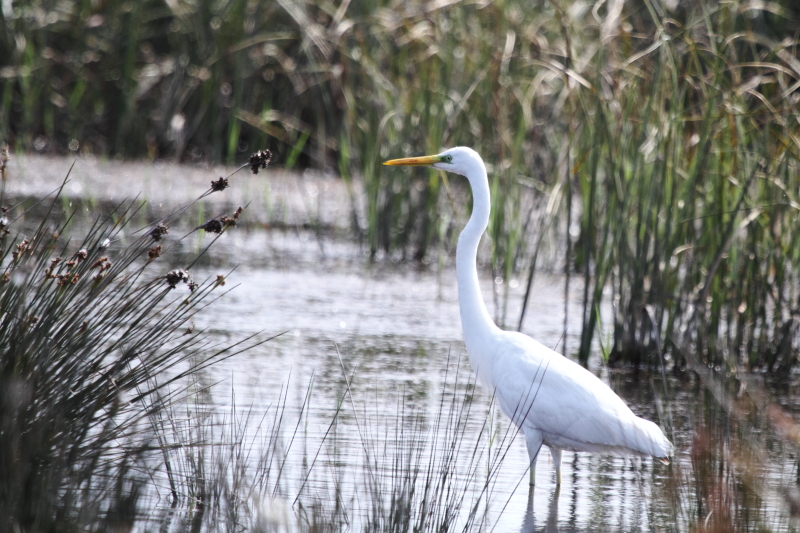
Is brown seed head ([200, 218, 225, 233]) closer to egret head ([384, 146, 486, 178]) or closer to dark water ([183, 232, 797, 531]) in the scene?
dark water ([183, 232, 797, 531])

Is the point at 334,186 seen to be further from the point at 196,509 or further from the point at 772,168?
the point at 196,509

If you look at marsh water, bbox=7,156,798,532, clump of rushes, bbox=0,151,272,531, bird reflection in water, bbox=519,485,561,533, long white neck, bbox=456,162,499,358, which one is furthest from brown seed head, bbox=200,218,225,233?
long white neck, bbox=456,162,499,358

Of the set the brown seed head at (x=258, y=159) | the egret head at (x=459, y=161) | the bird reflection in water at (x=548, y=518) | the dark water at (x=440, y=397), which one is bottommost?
the bird reflection in water at (x=548, y=518)

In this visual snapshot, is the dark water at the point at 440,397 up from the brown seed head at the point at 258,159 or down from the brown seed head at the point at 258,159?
down

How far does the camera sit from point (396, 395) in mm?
5000

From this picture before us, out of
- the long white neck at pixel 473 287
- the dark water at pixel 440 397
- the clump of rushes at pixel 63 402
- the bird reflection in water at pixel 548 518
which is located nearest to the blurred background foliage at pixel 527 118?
the dark water at pixel 440 397

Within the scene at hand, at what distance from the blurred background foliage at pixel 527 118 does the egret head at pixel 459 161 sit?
0.62 metres

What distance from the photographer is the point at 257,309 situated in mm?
6566

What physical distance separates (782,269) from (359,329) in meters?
2.38

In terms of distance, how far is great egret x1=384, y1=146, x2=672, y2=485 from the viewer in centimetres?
387

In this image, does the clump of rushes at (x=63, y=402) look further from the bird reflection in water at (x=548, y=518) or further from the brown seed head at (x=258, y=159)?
the bird reflection in water at (x=548, y=518)

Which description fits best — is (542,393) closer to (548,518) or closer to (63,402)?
(548,518)

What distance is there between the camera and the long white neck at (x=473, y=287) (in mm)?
4428

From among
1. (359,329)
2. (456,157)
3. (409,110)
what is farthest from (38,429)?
(409,110)
